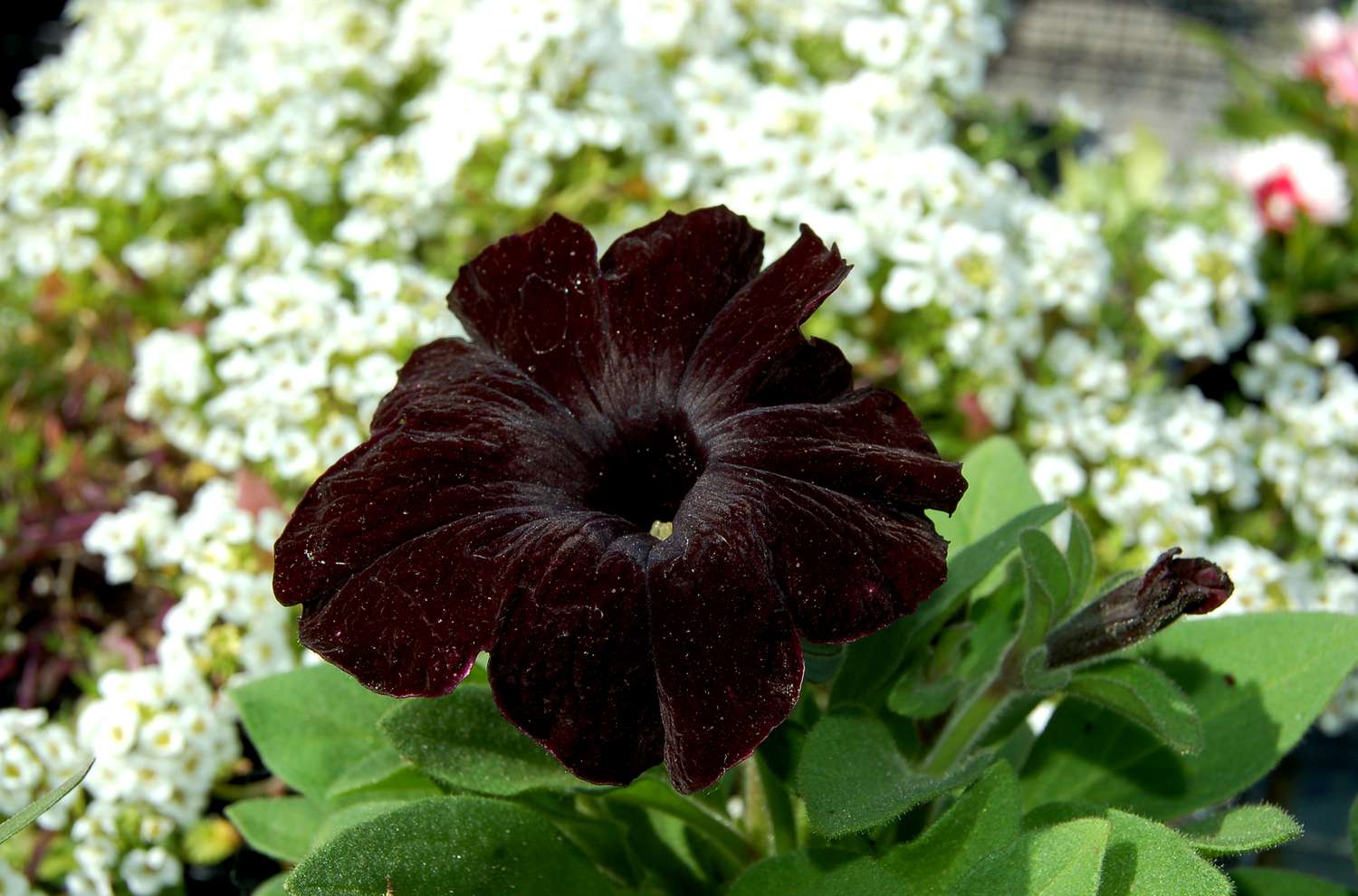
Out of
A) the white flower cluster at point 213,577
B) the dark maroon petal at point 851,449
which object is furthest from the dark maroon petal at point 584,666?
the white flower cluster at point 213,577

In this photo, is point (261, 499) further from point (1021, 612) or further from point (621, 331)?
point (1021, 612)

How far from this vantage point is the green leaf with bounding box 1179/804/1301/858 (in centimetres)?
78

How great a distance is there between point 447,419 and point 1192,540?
1088mm

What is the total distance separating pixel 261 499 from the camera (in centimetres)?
155

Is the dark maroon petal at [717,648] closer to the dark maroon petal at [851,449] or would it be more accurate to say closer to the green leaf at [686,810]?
the dark maroon petal at [851,449]

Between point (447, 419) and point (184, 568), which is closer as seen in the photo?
point (447, 419)

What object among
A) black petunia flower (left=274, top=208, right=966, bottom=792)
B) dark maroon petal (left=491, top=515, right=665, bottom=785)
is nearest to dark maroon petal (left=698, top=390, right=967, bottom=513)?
black petunia flower (left=274, top=208, right=966, bottom=792)

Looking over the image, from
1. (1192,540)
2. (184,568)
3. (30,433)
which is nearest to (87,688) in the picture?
(184,568)

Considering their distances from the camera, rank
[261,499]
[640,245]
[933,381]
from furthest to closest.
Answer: [933,381] → [261,499] → [640,245]

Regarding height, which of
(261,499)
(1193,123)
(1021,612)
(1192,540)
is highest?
(1021,612)

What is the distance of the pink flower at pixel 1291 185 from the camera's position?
229 centimetres

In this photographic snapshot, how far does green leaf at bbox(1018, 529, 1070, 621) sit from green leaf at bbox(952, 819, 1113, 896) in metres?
0.20

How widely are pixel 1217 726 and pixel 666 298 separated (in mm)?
577

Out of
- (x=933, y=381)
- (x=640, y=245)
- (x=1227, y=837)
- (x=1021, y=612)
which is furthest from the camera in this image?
(x=933, y=381)
